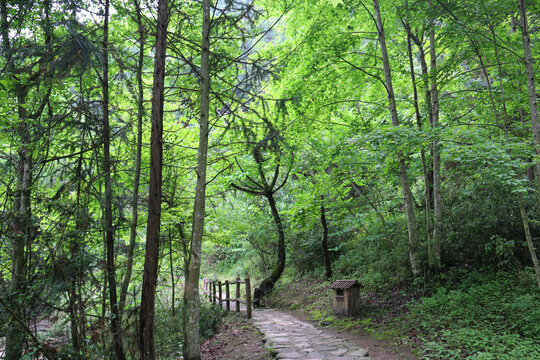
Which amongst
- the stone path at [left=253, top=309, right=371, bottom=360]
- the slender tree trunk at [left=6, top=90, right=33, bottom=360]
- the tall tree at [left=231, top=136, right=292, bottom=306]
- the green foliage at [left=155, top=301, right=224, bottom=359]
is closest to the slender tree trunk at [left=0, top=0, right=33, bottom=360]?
the slender tree trunk at [left=6, top=90, right=33, bottom=360]

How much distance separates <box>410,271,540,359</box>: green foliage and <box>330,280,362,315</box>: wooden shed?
4.67ft

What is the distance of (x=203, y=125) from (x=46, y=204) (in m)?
2.65

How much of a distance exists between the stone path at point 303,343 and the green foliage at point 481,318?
3.94 feet

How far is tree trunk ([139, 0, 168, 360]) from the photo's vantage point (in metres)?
5.00

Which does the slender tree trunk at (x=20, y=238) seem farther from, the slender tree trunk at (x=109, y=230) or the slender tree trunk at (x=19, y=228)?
the slender tree trunk at (x=109, y=230)

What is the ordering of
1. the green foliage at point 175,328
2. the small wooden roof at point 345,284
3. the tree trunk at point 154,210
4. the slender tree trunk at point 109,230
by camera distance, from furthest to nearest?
the green foliage at point 175,328 → the small wooden roof at point 345,284 → the slender tree trunk at point 109,230 → the tree trunk at point 154,210

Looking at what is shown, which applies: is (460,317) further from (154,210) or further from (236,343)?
(154,210)

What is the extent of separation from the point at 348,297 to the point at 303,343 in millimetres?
1930

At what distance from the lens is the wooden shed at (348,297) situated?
25.0 ft

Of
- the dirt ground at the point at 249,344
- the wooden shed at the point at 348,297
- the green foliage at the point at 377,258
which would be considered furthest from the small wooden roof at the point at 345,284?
the green foliage at the point at 377,258

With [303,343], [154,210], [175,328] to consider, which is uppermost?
[154,210]

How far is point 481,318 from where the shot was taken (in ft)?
18.0

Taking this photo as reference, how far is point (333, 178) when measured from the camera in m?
7.96

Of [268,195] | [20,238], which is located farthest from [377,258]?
[20,238]
